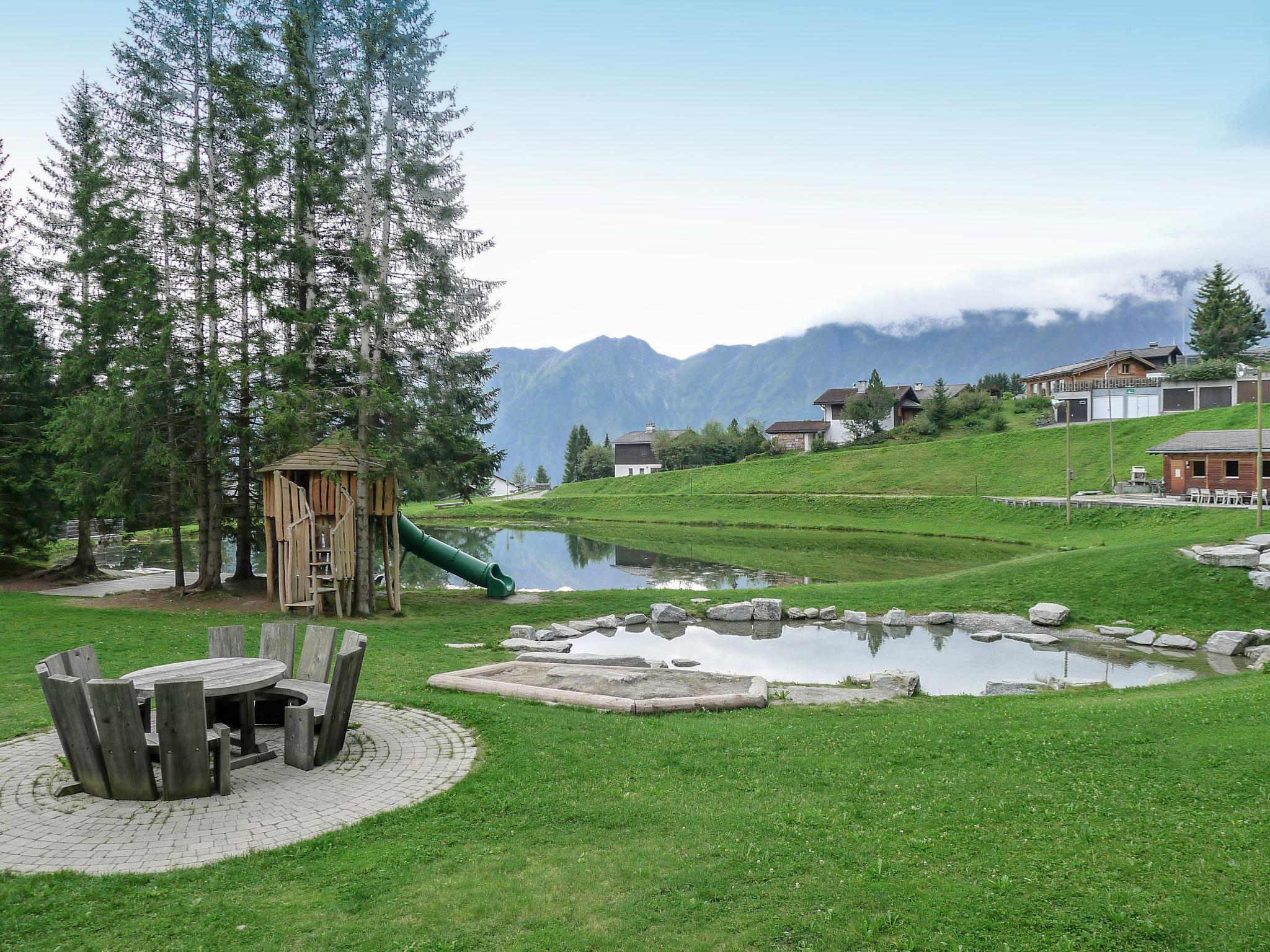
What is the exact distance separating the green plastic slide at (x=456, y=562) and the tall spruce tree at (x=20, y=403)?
38.6 feet

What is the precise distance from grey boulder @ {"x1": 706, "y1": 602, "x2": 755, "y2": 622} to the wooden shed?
34.7 ft

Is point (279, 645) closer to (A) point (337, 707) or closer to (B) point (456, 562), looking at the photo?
(A) point (337, 707)

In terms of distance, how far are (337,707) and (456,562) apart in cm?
1880

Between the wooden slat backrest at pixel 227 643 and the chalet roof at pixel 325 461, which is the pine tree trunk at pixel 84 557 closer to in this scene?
the chalet roof at pixel 325 461

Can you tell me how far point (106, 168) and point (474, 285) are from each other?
11.9m

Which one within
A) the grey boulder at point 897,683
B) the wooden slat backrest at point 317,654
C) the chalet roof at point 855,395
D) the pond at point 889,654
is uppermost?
the chalet roof at point 855,395

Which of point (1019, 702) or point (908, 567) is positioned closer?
point (1019, 702)

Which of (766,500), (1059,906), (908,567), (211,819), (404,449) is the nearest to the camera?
(1059,906)

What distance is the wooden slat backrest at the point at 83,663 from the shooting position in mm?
8688

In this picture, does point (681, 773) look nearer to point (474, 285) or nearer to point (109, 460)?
point (474, 285)

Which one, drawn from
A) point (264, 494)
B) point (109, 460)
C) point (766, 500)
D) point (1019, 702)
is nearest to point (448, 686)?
point (1019, 702)

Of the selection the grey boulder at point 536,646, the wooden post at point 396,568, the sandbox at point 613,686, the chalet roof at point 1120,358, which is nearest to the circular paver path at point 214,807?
the sandbox at point 613,686

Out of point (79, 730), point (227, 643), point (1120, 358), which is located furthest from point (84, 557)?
point (1120, 358)

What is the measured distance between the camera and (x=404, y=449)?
68.6ft
